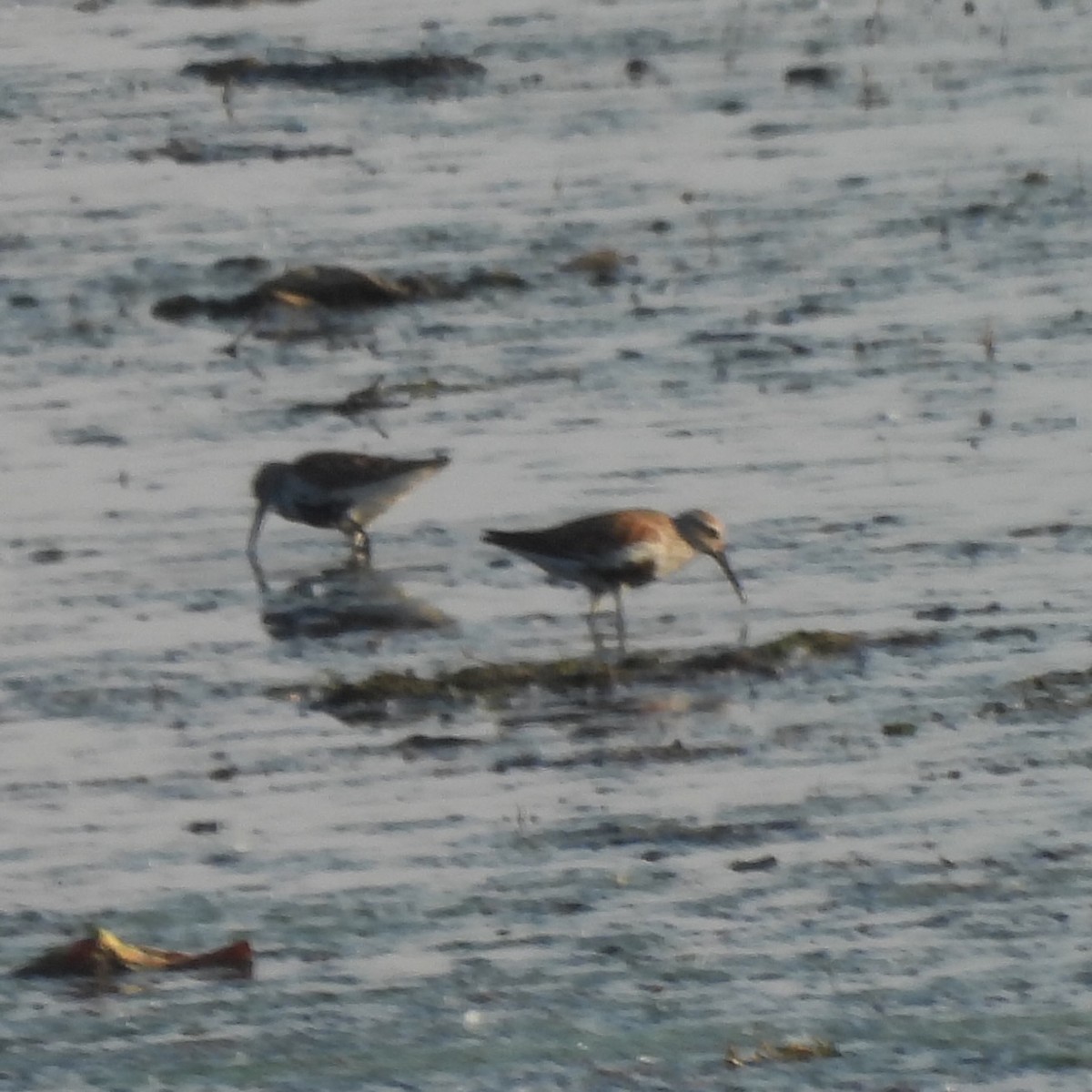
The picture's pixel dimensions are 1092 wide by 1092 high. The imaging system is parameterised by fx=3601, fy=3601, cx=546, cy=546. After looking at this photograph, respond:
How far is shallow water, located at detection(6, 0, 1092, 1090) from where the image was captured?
8.33m

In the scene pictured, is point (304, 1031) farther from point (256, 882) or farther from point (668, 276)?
point (668, 276)

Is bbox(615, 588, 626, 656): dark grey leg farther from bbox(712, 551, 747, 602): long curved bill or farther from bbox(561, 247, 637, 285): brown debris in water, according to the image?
bbox(561, 247, 637, 285): brown debris in water

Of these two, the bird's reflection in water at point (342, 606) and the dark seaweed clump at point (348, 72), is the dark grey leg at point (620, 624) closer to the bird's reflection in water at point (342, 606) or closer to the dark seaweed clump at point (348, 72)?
the bird's reflection in water at point (342, 606)

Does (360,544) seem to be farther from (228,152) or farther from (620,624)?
(228,152)

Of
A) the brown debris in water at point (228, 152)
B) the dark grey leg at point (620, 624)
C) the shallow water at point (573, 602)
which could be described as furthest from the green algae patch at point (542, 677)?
the brown debris in water at point (228, 152)

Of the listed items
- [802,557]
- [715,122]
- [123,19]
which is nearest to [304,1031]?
[802,557]

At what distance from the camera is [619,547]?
41.0ft

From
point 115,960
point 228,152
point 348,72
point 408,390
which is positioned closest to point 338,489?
point 408,390

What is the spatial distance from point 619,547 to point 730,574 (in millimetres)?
397

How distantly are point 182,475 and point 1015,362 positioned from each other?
3.94 meters

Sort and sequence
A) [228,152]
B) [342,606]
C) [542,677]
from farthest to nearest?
[228,152]
[342,606]
[542,677]

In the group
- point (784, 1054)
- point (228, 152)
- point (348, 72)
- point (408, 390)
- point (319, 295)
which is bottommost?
point (784, 1054)

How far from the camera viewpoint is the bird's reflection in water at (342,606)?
12.7m

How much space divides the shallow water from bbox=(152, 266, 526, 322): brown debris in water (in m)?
0.16
